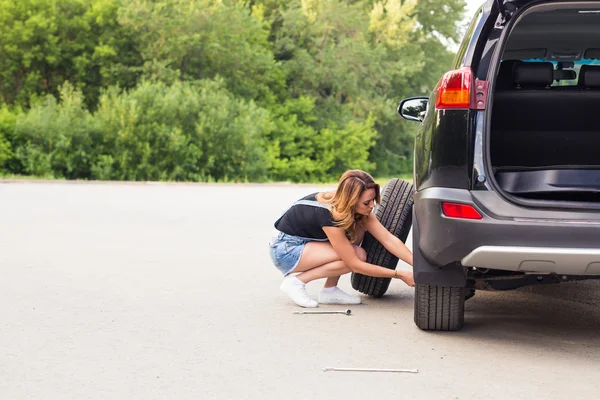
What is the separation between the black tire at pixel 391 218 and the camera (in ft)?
23.1

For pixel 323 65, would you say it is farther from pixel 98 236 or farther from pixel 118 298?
pixel 118 298

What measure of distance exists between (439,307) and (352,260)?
40.2 inches

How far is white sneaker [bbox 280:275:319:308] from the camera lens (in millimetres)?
7016

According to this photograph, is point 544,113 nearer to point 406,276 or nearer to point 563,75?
point 563,75

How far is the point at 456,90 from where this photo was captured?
533 cm

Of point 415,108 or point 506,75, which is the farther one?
point 415,108

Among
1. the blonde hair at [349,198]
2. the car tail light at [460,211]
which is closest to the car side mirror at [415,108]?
the blonde hair at [349,198]

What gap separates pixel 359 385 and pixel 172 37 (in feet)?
136

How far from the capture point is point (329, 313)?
6.80 m

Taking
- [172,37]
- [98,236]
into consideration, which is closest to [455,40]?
[172,37]

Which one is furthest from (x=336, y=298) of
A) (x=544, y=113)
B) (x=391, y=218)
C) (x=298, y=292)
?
(x=544, y=113)

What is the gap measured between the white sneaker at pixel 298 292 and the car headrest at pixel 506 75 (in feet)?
6.18

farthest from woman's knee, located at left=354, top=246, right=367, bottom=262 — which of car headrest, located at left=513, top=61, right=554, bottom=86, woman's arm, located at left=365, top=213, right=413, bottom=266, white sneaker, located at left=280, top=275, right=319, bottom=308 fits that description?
car headrest, located at left=513, top=61, right=554, bottom=86

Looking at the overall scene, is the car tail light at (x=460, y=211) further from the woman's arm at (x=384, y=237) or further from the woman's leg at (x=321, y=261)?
the woman's leg at (x=321, y=261)
